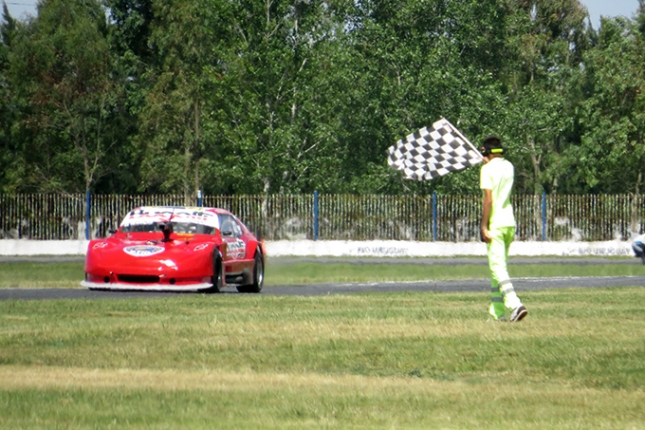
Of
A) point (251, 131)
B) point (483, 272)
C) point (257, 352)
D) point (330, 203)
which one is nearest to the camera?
point (257, 352)

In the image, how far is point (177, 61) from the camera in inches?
2320

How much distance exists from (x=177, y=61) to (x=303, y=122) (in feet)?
30.4

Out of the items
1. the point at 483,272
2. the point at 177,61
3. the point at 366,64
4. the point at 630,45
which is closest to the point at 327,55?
the point at 366,64

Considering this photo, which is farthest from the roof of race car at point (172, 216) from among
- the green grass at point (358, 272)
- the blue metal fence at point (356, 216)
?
the blue metal fence at point (356, 216)

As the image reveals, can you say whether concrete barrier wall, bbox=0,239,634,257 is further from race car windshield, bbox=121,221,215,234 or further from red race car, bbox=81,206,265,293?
race car windshield, bbox=121,221,215,234

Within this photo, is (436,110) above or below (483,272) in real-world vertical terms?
above

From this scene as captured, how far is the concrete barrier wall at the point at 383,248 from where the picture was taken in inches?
1476

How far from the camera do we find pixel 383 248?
37.7 metres

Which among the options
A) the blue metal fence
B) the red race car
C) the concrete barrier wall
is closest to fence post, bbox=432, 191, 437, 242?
the blue metal fence

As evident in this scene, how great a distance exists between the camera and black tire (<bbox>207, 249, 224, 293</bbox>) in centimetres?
1822

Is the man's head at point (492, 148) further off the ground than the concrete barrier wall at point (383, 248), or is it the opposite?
the man's head at point (492, 148)

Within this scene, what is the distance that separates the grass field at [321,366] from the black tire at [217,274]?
3.35m

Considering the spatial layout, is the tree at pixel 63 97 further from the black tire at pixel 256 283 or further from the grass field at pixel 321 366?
the grass field at pixel 321 366

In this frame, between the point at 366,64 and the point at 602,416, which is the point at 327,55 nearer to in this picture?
the point at 366,64
